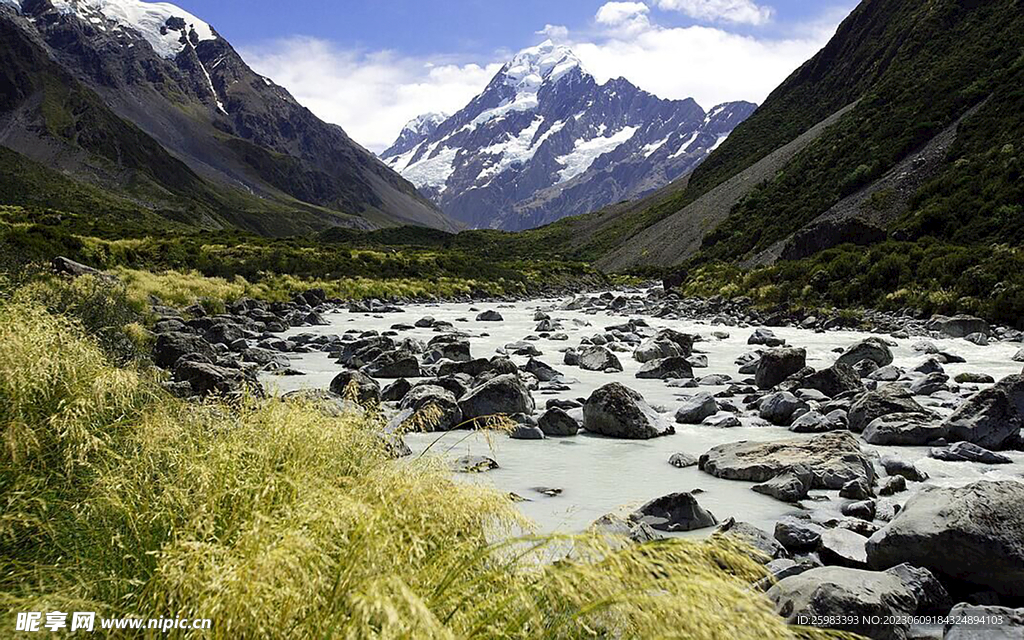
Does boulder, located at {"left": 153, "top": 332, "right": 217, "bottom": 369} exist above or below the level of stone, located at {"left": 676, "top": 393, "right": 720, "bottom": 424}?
above

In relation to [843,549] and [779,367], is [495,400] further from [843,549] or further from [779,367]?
[779,367]

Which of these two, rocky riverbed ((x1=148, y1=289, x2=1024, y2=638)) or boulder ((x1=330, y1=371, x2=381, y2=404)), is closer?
rocky riverbed ((x1=148, y1=289, x2=1024, y2=638))

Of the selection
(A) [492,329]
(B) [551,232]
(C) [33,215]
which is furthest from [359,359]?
(B) [551,232]

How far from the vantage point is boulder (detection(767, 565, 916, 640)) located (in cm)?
407

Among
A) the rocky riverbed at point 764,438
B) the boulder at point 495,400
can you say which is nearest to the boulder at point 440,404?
the rocky riverbed at point 764,438

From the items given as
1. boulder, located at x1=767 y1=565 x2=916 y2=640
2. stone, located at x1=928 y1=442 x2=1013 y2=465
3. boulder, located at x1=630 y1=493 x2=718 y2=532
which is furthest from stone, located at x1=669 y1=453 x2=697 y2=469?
boulder, located at x1=767 y1=565 x2=916 y2=640

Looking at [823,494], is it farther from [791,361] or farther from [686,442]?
[791,361]

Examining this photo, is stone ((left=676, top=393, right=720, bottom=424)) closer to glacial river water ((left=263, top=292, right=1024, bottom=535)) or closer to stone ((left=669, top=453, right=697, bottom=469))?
glacial river water ((left=263, top=292, right=1024, bottom=535))

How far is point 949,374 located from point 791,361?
3987 mm

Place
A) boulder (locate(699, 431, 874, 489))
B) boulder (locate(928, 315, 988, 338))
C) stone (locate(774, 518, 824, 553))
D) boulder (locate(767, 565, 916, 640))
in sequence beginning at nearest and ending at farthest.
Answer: boulder (locate(767, 565, 916, 640)), stone (locate(774, 518, 824, 553)), boulder (locate(699, 431, 874, 489)), boulder (locate(928, 315, 988, 338))

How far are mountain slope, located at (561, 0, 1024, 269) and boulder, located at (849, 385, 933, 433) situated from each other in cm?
2421

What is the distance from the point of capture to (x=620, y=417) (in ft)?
35.5

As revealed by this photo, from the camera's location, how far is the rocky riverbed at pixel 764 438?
16.3ft

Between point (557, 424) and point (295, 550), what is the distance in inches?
343
